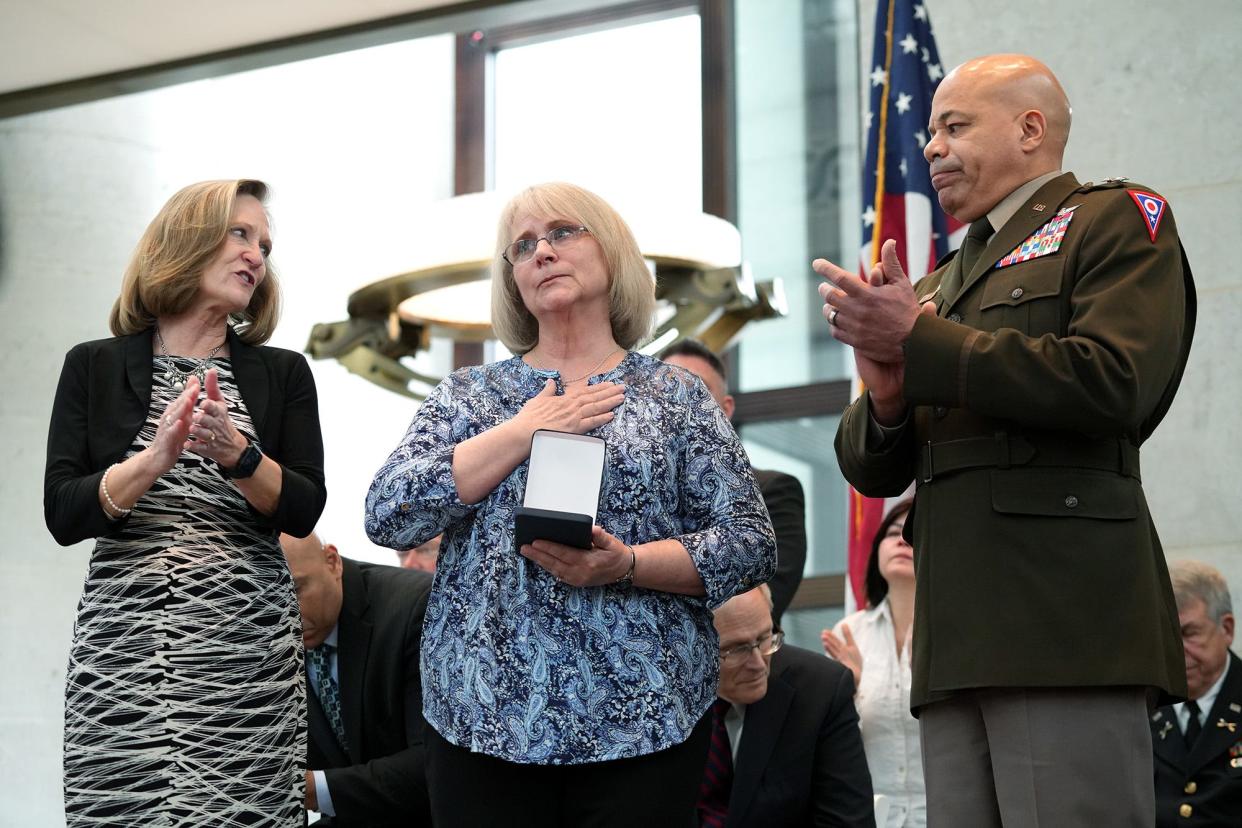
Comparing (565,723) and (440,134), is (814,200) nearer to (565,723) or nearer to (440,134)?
(440,134)

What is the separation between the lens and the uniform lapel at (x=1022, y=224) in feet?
6.98

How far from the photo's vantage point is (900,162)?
4.47 m

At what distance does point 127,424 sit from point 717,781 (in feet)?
4.87

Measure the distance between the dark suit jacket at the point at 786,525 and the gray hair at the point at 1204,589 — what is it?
3.28 feet

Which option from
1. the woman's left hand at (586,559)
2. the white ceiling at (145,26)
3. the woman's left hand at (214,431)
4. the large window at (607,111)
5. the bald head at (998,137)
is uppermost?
the large window at (607,111)

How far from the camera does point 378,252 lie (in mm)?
4441

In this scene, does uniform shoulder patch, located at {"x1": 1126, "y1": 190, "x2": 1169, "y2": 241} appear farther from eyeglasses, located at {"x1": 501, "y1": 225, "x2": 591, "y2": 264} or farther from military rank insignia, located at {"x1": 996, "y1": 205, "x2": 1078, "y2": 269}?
eyeglasses, located at {"x1": 501, "y1": 225, "x2": 591, "y2": 264}

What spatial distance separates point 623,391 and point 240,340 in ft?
2.43

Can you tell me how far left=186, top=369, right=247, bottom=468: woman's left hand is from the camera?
231 centimetres

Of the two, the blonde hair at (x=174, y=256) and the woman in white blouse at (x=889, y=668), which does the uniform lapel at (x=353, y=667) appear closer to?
the blonde hair at (x=174, y=256)

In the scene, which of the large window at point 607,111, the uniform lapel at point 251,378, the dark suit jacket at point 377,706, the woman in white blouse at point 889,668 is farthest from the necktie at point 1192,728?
the large window at point 607,111

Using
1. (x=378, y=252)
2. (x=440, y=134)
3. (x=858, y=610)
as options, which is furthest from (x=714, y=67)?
(x=858, y=610)

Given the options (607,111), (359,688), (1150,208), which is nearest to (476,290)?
(359,688)

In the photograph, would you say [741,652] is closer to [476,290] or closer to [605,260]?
[605,260]
